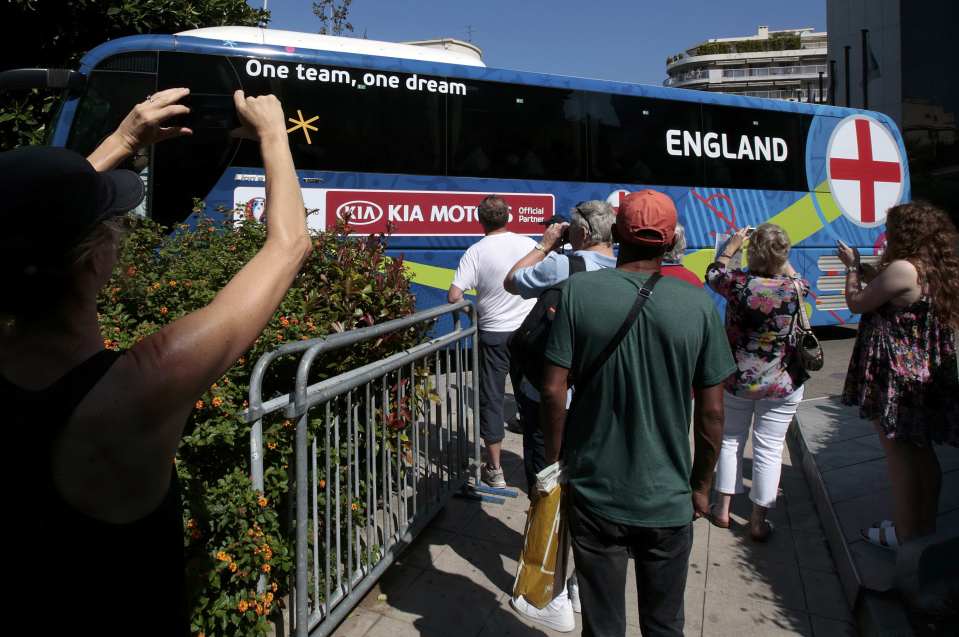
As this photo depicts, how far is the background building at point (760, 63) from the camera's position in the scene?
10562 centimetres

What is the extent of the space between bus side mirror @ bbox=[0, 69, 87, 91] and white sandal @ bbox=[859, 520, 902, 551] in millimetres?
7189

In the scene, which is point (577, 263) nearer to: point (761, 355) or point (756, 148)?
point (761, 355)

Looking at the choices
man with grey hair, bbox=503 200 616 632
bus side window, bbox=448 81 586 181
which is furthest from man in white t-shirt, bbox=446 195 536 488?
bus side window, bbox=448 81 586 181

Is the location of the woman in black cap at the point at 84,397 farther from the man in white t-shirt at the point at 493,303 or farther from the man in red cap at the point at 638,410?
the man in white t-shirt at the point at 493,303

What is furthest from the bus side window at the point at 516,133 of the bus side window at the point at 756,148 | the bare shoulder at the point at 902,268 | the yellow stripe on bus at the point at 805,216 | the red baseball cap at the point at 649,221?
the red baseball cap at the point at 649,221

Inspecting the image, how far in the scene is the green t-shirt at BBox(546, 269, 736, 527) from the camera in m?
2.31

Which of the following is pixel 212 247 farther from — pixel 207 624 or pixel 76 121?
pixel 76 121

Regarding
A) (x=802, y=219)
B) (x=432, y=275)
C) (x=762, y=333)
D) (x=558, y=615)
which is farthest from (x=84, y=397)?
(x=802, y=219)

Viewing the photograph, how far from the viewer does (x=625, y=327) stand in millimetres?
2305

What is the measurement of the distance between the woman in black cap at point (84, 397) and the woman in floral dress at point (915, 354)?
3424mm

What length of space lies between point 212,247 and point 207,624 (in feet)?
5.93

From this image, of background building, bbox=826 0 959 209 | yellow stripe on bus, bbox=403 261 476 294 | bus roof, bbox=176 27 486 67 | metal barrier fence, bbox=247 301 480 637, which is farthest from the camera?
background building, bbox=826 0 959 209

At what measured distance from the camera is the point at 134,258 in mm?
3137

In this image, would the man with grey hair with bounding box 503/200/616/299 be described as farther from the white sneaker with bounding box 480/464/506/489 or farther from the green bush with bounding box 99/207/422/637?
the white sneaker with bounding box 480/464/506/489
